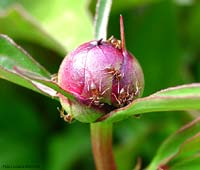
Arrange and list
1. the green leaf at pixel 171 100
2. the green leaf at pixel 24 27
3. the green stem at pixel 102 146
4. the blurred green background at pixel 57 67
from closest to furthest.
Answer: the green leaf at pixel 171 100 < the green stem at pixel 102 146 < the green leaf at pixel 24 27 < the blurred green background at pixel 57 67

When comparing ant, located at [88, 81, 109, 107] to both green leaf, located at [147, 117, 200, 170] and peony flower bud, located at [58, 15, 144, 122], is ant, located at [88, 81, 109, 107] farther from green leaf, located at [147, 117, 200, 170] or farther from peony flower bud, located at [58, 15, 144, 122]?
green leaf, located at [147, 117, 200, 170]

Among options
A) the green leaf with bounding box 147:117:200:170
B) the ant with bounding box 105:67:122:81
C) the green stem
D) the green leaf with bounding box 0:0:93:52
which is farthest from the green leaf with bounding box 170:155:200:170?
the green leaf with bounding box 0:0:93:52

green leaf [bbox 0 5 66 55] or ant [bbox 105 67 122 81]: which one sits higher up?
green leaf [bbox 0 5 66 55]

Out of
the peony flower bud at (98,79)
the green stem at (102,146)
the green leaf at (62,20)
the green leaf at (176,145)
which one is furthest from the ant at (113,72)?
the green leaf at (62,20)

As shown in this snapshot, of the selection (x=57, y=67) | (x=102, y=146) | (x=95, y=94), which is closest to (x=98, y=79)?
(x=95, y=94)

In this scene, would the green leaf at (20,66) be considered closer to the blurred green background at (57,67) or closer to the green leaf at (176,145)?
the green leaf at (176,145)

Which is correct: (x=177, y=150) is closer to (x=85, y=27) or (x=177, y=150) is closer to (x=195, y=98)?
(x=195, y=98)

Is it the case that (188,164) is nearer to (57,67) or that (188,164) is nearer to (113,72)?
(113,72)
